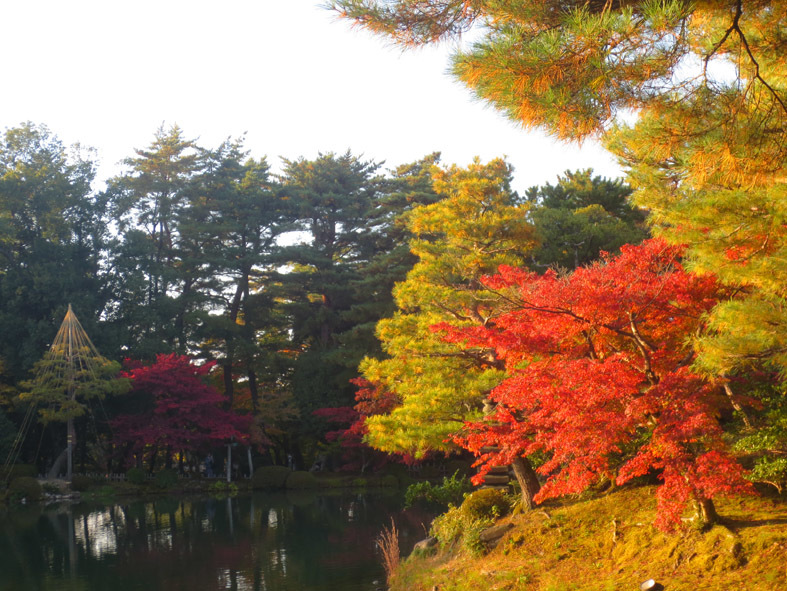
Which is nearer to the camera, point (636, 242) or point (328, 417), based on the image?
point (636, 242)

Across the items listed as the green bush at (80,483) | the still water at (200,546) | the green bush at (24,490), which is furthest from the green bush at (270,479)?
the green bush at (24,490)

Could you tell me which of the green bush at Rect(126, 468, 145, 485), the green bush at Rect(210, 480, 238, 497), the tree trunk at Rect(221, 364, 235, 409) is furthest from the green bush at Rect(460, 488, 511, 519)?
the tree trunk at Rect(221, 364, 235, 409)

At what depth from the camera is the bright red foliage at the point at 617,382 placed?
548 cm

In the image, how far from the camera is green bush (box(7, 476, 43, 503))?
19.2 metres

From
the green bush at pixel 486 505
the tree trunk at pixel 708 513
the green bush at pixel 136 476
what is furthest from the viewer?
the green bush at pixel 136 476

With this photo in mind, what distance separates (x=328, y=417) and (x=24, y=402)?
9960 millimetres

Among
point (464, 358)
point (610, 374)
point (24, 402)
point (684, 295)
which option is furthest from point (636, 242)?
point (24, 402)

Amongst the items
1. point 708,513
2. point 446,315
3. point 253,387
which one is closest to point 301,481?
point 253,387

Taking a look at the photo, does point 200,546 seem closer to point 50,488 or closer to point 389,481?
point 50,488

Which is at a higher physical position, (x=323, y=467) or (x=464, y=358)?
(x=464, y=358)

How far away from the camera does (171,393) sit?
22.5 meters

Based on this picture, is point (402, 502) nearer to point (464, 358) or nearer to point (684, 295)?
point (464, 358)

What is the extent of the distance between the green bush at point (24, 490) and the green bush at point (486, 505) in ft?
52.5

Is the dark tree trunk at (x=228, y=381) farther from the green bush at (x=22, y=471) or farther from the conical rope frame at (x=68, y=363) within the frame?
the green bush at (x=22, y=471)
